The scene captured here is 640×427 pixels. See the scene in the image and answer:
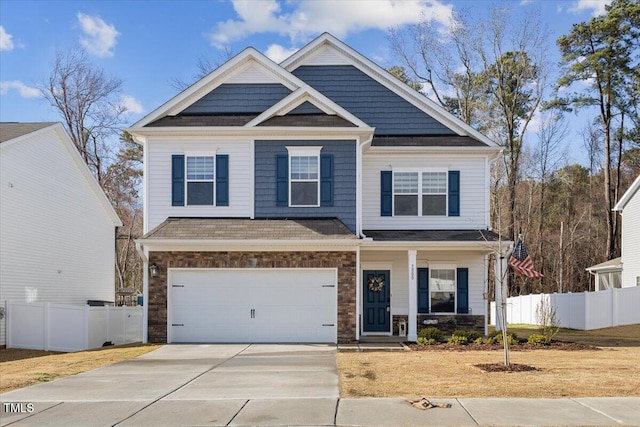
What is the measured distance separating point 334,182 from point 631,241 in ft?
63.6

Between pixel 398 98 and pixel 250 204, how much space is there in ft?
22.1

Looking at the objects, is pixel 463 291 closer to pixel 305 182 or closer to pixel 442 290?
pixel 442 290

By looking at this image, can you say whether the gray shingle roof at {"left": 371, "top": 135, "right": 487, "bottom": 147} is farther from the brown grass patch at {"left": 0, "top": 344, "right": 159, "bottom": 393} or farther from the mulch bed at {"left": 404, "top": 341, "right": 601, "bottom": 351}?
the brown grass patch at {"left": 0, "top": 344, "right": 159, "bottom": 393}

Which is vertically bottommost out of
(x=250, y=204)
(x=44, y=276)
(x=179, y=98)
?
(x=44, y=276)

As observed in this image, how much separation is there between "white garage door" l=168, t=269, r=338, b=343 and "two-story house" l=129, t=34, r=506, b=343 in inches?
1.2

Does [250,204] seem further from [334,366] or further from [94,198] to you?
[94,198]

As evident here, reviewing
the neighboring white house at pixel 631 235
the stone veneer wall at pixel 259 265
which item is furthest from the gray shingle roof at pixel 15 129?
the neighboring white house at pixel 631 235

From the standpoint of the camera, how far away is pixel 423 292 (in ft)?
74.8

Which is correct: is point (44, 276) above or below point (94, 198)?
below

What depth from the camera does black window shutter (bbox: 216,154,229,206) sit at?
69.6 ft

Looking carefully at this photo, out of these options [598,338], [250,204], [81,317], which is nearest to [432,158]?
[250,204]

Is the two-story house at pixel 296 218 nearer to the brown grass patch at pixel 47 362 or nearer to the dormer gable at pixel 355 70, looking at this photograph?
the dormer gable at pixel 355 70

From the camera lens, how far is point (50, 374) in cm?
1427

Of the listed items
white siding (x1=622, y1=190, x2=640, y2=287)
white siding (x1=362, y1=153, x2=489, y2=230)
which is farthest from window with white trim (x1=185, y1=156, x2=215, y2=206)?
white siding (x1=622, y1=190, x2=640, y2=287)
